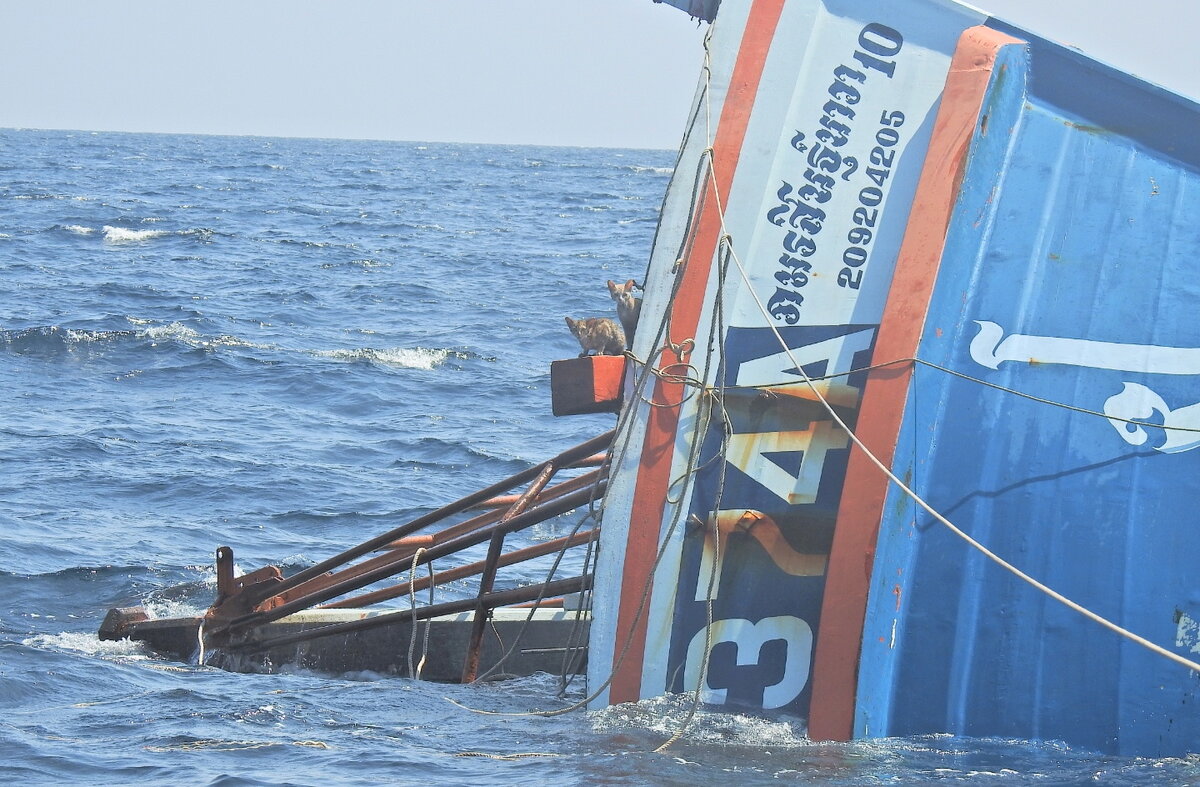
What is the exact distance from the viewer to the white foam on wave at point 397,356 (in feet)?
64.5

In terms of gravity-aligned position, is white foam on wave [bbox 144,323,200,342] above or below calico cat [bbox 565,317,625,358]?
above

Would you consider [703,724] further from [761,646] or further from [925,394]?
[925,394]

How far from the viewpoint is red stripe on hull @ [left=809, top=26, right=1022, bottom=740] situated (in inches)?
203

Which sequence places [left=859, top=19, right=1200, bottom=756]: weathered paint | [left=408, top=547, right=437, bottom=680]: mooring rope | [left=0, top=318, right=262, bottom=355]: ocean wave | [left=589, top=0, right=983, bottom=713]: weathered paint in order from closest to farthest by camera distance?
[left=859, top=19, right=1200, bottom=756]: weathered paint < [left=589, top=0, right=983, bottom=713]: weathered paint < [left=408, top=547, right=437, bottom=680]: mooring rope < [left=0, top=318, right=262, bottom=355]: ocean wave

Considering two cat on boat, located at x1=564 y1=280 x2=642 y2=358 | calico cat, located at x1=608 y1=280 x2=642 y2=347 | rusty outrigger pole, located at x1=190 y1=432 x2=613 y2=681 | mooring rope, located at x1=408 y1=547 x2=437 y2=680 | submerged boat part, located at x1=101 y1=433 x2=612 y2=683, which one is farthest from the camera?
submerged boat part, located at x1=101 y1=433 x2=612 y2=683

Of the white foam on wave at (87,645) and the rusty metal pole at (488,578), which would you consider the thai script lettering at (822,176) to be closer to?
the rusty metal pole at (488,578)

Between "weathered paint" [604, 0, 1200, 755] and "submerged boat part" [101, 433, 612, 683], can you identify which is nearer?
"weathered paint" [604, 0, 1200, 755]

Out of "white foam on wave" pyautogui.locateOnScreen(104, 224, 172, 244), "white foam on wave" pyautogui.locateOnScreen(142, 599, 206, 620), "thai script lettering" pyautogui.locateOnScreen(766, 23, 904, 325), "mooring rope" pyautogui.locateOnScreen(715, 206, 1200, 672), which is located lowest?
"white foam on wave" pyautogui.locateOnScreen(142, 599, 206, 620)

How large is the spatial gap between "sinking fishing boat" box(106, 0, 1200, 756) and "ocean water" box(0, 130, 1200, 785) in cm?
29

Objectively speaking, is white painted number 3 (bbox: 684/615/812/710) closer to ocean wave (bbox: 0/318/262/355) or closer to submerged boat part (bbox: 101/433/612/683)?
submerged boat part (bbox: 101/433/612/683)

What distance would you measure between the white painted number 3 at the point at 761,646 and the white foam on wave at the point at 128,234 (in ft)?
103

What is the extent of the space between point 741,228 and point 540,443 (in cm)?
950

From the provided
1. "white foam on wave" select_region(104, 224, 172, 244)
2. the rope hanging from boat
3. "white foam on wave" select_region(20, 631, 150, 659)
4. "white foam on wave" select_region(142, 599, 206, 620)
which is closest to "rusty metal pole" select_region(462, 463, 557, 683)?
the rope hanging from boat

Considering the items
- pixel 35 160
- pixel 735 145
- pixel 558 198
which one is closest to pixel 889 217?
pixel 735 145
